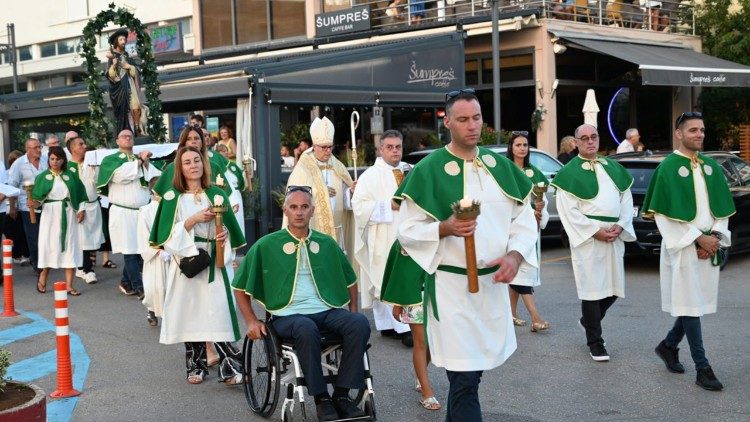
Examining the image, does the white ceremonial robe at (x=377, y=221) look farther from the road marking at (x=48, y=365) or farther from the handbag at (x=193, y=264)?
the road marking at (x=48, y=365)

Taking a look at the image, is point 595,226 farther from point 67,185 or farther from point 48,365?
point 67,185

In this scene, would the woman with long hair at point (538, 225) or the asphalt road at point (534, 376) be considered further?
the woman with long hair at point (538, 225)

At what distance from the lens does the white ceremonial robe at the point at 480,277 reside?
5.24m

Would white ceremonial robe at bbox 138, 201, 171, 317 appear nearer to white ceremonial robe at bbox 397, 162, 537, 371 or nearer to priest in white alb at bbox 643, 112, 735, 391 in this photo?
priest in white alb at bbox 643, 112, 735, 391

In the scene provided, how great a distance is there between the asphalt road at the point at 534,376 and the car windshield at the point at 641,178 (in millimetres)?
2390

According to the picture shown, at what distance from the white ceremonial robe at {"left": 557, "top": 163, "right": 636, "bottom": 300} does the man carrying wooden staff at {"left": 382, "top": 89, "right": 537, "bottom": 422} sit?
3.35 m

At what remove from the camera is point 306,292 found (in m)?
6.88

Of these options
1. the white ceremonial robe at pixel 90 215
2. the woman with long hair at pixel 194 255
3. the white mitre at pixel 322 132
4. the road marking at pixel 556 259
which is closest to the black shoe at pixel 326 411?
the woman with long hair at pixel 194 255

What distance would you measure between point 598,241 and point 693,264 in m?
1.16

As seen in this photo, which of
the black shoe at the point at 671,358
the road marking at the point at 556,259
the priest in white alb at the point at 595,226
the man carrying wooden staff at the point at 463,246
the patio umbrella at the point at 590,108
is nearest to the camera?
the man carrying wooden staff at the point at 463,246

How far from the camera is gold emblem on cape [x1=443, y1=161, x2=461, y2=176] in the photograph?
531cm

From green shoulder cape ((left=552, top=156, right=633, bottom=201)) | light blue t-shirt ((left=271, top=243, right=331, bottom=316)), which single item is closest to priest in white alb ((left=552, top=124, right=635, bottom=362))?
green shoulder cape ((left=552, top=156, right=633, bottom=201))

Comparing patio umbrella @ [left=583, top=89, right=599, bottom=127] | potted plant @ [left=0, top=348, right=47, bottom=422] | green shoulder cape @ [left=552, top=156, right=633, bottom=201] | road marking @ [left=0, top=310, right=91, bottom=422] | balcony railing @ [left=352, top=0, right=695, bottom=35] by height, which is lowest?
road marking @ [left=0, top=310, right=91, bottom=422]

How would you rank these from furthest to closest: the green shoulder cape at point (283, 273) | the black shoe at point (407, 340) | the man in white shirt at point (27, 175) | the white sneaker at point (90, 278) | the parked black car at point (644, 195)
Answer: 1. the man in white shirt at point (27, 175)
2. the white sneaker at point (90, 278)
3. the parked black car at point (644, 195)
4. the black shoe at point (407, 340)
5. the green shoulder cape at point (283, 273)
